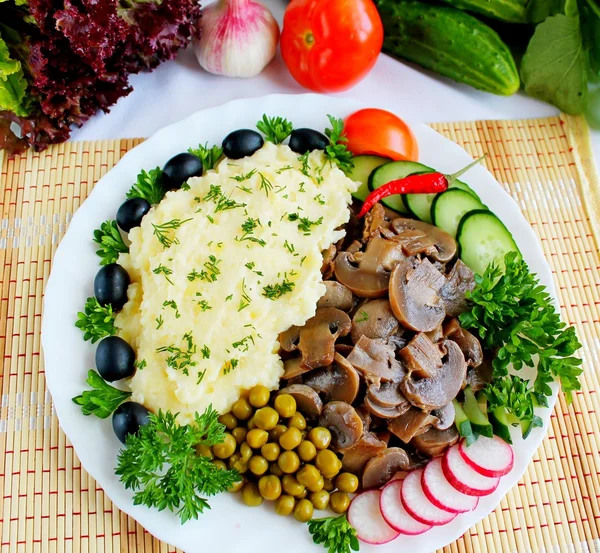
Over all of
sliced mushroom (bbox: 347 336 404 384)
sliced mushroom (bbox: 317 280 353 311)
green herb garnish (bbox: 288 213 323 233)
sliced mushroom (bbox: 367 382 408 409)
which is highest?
green herb garnish (bbox: 288 213 323 233)

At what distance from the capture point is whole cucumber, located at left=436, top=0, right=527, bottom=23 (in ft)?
18.8

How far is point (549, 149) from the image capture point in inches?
225

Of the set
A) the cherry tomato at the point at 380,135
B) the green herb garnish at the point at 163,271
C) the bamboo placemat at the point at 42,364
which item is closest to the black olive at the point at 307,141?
the cherry tomato at the point at 380,135

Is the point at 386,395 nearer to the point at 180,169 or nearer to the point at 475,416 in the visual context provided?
the point at 475,416

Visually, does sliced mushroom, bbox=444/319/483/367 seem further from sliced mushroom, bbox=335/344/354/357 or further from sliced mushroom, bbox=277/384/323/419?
sliced mushroom, bbox=277/384/323/419

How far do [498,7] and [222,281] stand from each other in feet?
12.0

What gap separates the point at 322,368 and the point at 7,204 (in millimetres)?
2977

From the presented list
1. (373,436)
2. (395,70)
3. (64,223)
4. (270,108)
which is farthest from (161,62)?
(373,436)

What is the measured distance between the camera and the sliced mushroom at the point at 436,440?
4199 millimetres

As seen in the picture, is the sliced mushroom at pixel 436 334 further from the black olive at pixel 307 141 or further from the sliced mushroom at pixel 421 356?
the black olive at pixel 307 141

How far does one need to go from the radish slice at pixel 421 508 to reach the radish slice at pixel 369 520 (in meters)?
0.17

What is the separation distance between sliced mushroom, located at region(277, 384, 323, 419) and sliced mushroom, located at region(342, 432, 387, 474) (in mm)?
320

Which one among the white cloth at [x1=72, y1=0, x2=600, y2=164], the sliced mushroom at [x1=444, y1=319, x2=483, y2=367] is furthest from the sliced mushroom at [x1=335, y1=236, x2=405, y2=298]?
the white cloth at [x1=72, y1=0, x2=600, y2=164]

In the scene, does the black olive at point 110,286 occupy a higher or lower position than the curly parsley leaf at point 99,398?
higher
